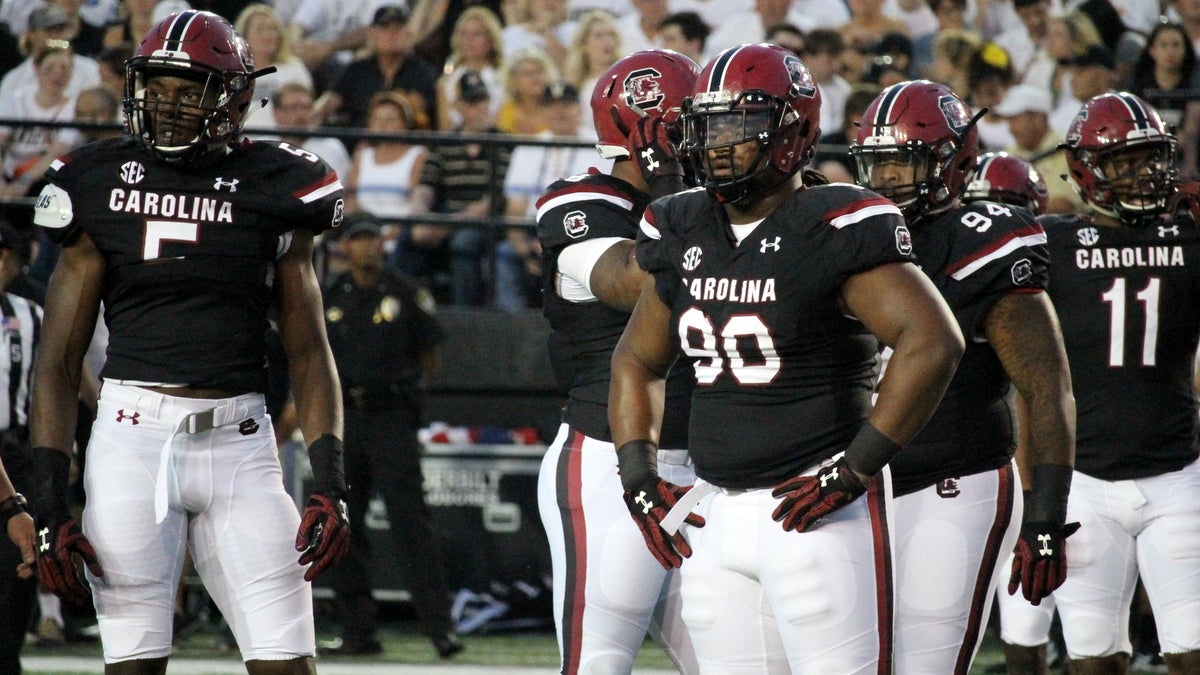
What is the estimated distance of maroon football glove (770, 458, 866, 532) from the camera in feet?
9.82

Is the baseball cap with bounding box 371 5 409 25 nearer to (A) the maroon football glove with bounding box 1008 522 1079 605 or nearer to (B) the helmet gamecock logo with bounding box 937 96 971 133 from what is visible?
(B) the helmet gamecock logo with bounding box 937 96 971 133

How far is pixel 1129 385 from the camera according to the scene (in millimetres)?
4719

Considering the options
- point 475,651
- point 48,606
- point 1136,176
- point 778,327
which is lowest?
point 475,651

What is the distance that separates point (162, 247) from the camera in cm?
370

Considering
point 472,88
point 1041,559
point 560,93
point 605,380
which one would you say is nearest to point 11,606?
point 605,380

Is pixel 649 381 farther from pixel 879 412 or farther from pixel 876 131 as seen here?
pixel 876 131

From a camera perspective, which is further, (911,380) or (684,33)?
(684,33)

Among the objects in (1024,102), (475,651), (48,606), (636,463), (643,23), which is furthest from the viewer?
(643,23)

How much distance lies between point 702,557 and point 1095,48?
730cm

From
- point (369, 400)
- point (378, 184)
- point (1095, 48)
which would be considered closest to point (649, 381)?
point (369, 400)

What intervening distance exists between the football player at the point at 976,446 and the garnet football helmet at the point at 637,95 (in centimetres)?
63

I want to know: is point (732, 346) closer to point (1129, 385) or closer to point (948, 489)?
point (948, 489)

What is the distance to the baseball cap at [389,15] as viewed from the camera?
9594 millimetres

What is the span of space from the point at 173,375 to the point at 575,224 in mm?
1036
